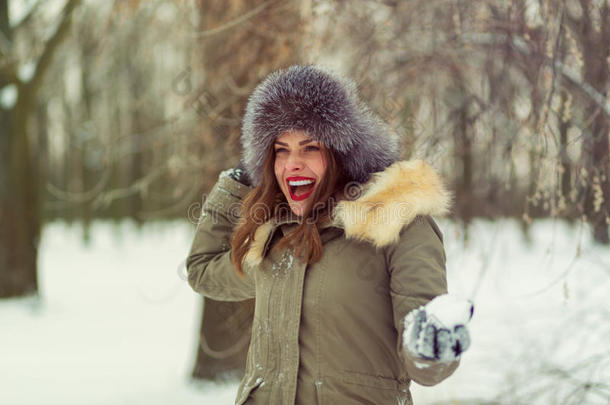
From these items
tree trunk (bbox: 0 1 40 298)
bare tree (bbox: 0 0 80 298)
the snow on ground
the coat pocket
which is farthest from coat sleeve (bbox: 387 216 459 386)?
tree trunk (bbox: 0 1 40 298)

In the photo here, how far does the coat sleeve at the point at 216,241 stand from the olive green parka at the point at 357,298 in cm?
35

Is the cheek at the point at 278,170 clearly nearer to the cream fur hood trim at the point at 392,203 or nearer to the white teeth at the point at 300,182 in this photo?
the white teeth at the point at 300,182

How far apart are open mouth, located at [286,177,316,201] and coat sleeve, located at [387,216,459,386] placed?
367 mm

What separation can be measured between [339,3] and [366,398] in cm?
235

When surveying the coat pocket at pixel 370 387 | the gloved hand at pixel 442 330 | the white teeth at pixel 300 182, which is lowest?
the coat pocket at pixel 370 387

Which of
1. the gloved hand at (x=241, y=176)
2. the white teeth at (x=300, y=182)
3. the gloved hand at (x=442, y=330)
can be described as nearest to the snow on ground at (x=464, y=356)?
the gloved hand at (x=241, y=176)

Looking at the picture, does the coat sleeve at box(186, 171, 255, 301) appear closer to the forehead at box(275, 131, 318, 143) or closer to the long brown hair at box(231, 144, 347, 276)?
the long brown hair at box(231, 144, 347, 276)

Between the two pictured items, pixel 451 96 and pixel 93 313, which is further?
pixel 93 313

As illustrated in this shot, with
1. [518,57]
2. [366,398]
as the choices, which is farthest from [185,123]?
[366,398]

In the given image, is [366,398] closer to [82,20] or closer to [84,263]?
[82,20]

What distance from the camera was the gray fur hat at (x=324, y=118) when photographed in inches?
75.7

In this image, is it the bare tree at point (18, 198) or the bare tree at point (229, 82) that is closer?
the bare tree at point (229, 82)

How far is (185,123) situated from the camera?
4883 mm

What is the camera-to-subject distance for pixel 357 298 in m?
1.73
